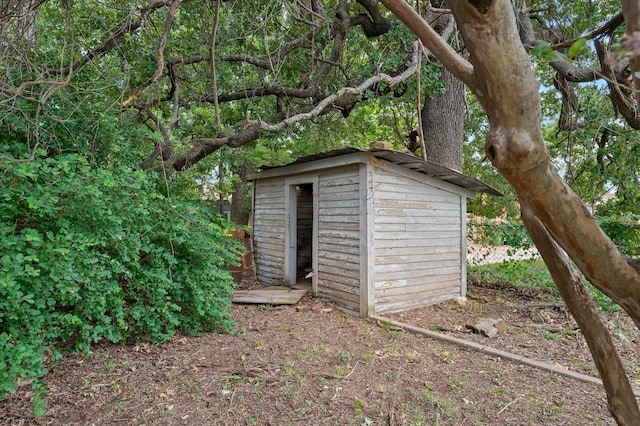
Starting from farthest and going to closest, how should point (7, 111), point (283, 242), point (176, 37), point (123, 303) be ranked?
point (283, 242) → point (176, 37) → point (123, 303) → point (7, 111)

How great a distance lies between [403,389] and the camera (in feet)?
10.2

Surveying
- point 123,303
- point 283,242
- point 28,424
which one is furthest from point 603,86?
point 28,424

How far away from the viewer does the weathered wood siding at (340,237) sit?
17.8 feet

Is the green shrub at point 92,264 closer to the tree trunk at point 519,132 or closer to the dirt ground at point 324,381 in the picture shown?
the dirt ground at point 324,381

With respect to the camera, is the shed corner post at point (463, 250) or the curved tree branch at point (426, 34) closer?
the curved tree branch at point (426, 34)

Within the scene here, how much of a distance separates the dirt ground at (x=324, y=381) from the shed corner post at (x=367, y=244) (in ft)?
1.69

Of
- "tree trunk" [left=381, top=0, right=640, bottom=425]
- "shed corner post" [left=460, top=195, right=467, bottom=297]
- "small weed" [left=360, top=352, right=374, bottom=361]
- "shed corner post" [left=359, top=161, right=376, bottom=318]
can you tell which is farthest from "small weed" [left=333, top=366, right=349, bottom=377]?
"shed corner post" [left=460, top=195, right=467, bottom=297]

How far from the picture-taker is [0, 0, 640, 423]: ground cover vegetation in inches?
40.2

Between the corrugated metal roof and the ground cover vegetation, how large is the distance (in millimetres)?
812

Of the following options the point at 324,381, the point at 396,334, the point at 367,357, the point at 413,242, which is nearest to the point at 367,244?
the point at 413,242

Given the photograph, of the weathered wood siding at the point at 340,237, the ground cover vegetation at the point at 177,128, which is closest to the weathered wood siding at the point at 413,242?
the weathered wood siding at the point at 340,237

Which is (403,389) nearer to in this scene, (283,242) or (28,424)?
(28,424)

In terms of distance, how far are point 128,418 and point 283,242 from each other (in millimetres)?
4408

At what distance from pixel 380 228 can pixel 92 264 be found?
3578 mm
